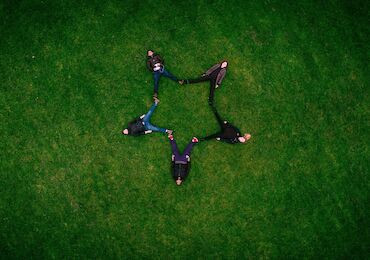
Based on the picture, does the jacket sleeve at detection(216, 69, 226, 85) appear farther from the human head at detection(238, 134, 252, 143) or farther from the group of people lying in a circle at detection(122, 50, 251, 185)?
the human head at detection(238, 134, 252, 143)

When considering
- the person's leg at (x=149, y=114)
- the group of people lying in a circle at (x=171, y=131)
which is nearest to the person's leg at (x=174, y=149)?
the group of people lying in a circle at (x=171, y=131)

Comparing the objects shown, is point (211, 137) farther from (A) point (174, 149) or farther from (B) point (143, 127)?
(B) point (143, 127)

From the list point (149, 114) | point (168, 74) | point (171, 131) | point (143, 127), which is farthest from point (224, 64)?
point (143, 127)

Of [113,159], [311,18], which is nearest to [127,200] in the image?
[113,159]

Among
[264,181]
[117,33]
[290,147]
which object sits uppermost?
[117,33]

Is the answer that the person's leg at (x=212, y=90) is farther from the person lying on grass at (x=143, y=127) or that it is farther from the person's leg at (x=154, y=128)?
the person's leg at (x=154, y=128)

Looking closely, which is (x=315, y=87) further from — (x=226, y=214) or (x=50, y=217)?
(x=50, y=217)

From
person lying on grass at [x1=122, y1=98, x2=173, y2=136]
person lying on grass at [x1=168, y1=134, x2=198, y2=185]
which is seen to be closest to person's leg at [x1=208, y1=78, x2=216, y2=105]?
person lying on grass at [x1=168, y1=134, x2=198, y2=185]
